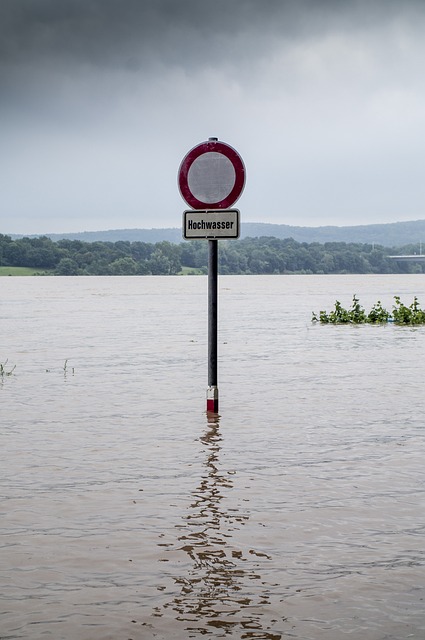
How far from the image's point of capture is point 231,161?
436 inches

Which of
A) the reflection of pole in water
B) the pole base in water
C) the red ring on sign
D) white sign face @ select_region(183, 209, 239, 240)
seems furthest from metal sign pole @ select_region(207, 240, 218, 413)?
the reflection of pole in water

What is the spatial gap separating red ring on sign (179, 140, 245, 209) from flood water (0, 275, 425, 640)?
2.41m

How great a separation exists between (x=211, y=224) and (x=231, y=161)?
76cm

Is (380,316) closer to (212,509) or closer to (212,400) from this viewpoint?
(212,400)

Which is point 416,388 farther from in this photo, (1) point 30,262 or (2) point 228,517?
(1) point 30,262

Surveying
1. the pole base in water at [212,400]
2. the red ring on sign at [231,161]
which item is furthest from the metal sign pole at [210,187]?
the pole base in water at [212,400]

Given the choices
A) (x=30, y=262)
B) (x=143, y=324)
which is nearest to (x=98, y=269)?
(x=30, y=262)

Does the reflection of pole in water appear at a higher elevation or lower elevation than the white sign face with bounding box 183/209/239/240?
lower

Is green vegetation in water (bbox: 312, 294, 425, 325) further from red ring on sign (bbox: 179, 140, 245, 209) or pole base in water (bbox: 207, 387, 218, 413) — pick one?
red ring on sign (bbox: 179, 140, 245, 209)

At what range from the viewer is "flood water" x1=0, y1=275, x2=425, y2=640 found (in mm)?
4645

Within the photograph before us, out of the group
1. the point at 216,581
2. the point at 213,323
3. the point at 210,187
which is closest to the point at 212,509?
the point at 216,581

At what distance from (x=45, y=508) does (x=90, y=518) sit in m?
0.46

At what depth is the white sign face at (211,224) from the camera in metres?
10.8

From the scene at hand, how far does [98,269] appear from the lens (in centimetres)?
16938
